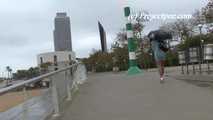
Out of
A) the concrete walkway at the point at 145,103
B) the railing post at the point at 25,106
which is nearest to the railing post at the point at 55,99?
the concrete walkway at the point at 145,103

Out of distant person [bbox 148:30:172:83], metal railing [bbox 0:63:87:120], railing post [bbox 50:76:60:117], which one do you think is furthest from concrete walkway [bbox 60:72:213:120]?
distant person [bbox 148:30:172:83]

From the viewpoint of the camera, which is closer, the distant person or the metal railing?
the metal railing

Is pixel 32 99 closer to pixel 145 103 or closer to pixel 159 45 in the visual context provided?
pixel 145 103

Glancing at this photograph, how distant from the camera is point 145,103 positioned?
1455 centimetres

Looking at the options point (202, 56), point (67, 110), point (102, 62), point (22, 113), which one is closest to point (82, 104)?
point (67, 110)

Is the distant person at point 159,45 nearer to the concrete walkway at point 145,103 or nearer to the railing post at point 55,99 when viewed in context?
the concrete walkway at point 145,103

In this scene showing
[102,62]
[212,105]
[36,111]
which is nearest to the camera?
[36,111]

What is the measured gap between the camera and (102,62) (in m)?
79.9

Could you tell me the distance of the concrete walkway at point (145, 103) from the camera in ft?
40.4

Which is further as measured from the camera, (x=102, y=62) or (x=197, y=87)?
(x=102, y=62)

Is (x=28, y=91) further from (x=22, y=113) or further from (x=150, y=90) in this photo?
(x=150, y=90)

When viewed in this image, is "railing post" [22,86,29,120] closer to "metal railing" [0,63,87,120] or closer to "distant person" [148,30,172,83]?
"metal railing" [0,63,87,120]

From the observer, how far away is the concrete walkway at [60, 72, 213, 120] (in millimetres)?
12328

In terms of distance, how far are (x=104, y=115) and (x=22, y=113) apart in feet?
12.3
